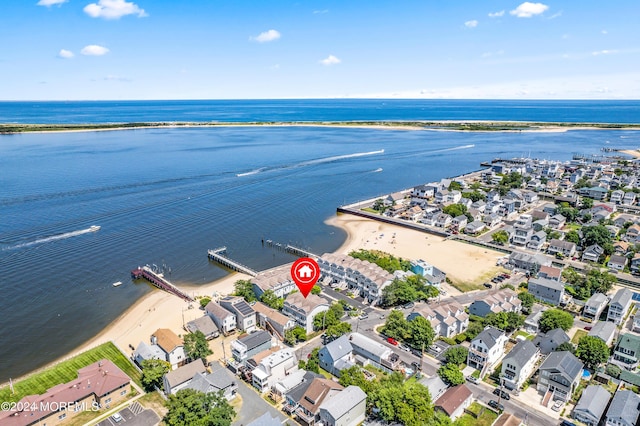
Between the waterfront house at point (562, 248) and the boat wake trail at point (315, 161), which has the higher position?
the boat wake trail at point (315, 161)

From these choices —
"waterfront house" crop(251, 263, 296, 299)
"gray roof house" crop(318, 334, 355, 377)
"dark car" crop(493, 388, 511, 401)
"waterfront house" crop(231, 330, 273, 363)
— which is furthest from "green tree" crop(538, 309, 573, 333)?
"waterfront house" crop(231, 330, 273, 363)

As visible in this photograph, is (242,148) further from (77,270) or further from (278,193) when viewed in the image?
(77,270)

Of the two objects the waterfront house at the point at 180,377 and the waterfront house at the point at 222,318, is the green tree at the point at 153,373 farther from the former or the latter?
the waterfront house at the point at 222,318

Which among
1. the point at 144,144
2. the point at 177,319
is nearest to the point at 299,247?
the point at 177,319

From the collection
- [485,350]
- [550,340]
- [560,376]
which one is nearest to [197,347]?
[485,350]

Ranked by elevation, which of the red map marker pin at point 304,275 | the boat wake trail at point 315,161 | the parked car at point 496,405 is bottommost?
the parked car at point 496,405

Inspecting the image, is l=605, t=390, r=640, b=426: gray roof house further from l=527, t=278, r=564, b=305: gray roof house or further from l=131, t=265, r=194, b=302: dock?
l=131, t=265, r=194, b=302: dock

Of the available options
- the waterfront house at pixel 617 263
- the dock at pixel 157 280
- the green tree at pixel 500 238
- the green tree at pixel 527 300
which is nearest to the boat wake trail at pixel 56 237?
the dock at pixel 157 280
